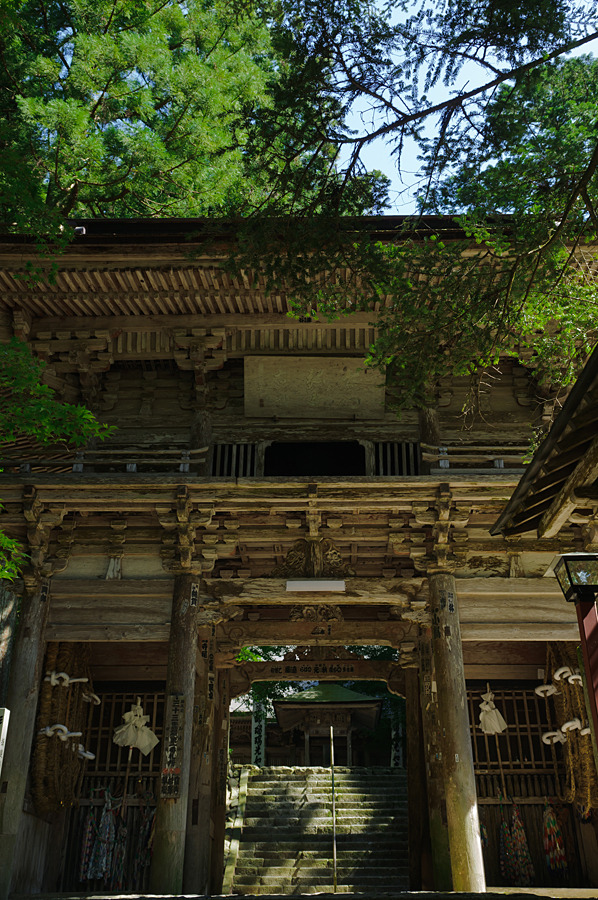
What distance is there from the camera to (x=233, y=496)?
9.69 meters

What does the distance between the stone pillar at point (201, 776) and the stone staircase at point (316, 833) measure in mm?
1341

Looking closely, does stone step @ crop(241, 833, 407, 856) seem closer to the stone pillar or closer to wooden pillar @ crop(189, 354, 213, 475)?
the stone pillar

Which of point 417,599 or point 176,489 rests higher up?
point 176,489

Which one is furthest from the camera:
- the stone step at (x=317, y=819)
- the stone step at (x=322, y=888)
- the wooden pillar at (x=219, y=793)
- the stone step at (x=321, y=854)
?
the stone step at (x=317, y=819)

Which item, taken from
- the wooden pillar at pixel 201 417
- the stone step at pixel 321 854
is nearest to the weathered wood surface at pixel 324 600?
the wooden pillar at pixel 201 417

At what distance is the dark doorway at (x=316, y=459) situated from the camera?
11.6 meters

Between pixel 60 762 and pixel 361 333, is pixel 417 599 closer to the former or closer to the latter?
pixel 361 333

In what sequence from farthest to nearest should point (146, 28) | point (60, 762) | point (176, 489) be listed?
point (146, 28) < point (60, 762) < point (176, 489)

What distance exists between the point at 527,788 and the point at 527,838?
0.70 meters

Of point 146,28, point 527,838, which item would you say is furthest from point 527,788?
point 146,28

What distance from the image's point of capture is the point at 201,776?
11.2 metres

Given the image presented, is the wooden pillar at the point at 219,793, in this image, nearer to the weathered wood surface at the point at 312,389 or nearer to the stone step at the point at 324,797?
the stone step at the point at 324,797

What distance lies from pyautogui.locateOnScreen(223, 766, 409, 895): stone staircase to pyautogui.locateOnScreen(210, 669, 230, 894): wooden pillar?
49 cm

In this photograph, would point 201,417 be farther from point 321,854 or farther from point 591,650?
point 321,854
